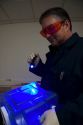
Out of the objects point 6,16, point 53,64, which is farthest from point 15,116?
point 6,16

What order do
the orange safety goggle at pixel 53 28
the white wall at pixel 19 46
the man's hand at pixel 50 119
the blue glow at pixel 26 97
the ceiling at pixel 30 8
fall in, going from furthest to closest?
the white wall at pixel 19 46 < the ceiling at pixel 30 8 < the orange safety goggle at pixel 53 28 < the blue glow at pixel 26 97 < the man's hand at pixel 50 119

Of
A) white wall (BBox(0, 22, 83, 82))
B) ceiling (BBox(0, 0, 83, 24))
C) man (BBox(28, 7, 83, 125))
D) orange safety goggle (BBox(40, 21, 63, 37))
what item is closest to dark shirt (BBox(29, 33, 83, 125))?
man (BBox(28, 7, 83, 125))

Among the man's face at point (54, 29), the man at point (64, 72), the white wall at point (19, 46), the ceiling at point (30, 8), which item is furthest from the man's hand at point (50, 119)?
the white wall at point (19, 46)

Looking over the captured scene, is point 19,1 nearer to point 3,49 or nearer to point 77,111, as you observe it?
point 3,49

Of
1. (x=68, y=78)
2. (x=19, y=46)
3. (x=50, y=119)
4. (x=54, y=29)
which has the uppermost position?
(x=19, y=46)

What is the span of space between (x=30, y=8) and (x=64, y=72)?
195cm

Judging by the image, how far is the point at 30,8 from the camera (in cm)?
257

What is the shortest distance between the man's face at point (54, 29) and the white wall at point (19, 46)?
2188 millimetres

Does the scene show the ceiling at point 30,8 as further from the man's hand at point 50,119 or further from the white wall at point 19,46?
the man's hand at point 50,119

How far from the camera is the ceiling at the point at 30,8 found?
2330mm

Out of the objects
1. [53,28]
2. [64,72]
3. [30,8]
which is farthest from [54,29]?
[30,8]

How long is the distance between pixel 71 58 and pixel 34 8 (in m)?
1.91

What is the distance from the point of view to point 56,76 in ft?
3.07

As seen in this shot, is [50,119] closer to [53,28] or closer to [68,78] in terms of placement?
[68,78]
